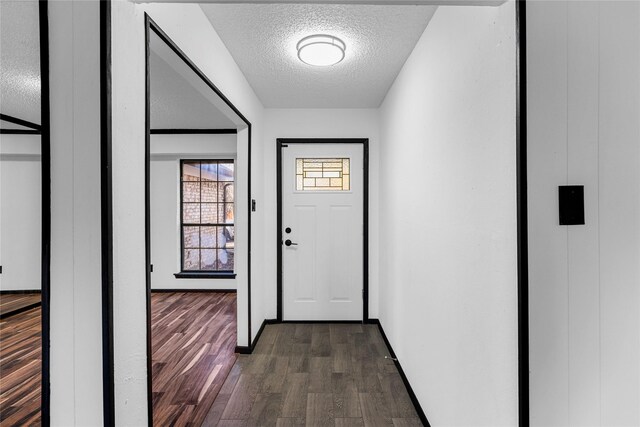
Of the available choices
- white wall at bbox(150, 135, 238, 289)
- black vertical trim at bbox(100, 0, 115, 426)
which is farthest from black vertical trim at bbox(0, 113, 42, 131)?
white wall at bbox(150, 135, 238, 289)

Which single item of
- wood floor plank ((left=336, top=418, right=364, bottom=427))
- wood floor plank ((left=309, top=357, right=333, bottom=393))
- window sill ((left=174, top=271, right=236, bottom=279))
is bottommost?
wood floor plank ((left=336, top=418, right=364, bottom=427))

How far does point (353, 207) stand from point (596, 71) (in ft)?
9.22

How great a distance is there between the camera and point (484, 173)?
128 cm

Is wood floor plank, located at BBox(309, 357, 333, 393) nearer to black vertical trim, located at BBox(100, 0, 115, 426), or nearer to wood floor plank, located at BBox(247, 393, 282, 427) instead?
wood floor plank, located at BBox(247, 393, 282, 427)

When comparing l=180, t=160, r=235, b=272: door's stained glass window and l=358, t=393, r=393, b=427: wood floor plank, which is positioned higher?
l=180, t=160, r=235, b=272: door's stained glass window

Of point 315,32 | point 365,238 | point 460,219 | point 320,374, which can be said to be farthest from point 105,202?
point 365,238

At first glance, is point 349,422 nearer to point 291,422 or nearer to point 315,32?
point 291,422

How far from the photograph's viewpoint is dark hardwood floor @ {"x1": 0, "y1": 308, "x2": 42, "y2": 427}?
2.80 ft

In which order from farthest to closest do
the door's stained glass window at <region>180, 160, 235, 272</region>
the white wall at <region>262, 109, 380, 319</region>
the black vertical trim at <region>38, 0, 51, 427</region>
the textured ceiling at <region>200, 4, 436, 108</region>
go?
the door's stained glass window at <region>180, 160, 235, 272</region>
the white wall at <region>262, 109, 380, 319</region>
the textured ceiling at <region>200, 4, 436, 108</region>
the black vertical trim at <region>38, 0, 51, 427</region>

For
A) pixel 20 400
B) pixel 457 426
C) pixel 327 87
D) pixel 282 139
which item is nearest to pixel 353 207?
pixel 282 139

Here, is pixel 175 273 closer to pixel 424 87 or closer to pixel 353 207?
pixel 353 207

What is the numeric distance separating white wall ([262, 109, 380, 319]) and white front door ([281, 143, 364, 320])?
0.12 metres

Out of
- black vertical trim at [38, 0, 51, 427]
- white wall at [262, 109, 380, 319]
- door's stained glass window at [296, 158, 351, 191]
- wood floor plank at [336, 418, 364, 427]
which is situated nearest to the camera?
black vertical trim at [38, 0, 51, 427]

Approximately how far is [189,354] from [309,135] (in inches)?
95.6
